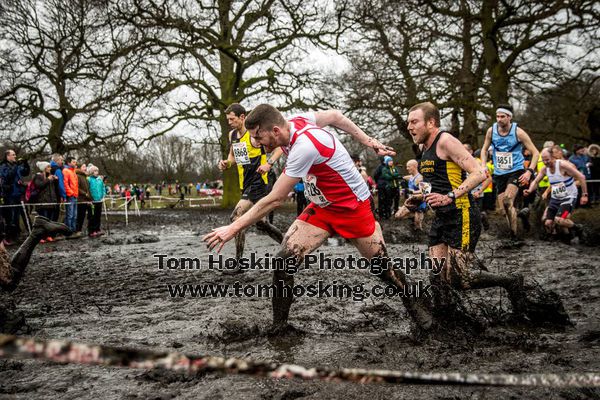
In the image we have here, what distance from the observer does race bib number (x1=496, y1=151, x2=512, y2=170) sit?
7721 millimetres

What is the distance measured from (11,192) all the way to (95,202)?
199 centimetres

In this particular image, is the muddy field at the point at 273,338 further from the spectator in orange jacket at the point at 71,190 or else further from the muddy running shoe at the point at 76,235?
the muddy running shoe at the point at 76,235

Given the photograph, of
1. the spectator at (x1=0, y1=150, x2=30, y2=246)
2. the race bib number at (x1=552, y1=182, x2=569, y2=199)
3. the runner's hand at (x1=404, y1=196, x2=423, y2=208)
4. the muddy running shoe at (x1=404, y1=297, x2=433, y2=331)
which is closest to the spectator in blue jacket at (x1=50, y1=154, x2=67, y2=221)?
the spectator at (x1=0, y1=150, x2=30, y2=246)

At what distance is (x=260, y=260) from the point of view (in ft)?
25.3

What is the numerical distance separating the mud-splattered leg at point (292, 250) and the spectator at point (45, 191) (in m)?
9.86

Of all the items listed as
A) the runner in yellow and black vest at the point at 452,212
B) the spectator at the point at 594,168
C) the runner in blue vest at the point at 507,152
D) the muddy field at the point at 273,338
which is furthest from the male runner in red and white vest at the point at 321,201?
the spectator at the point at 594,168

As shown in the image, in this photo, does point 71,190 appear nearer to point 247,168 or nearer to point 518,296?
point 247,168

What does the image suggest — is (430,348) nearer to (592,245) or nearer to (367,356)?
(367,356)

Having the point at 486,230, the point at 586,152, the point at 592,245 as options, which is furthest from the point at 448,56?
the point at 592,245

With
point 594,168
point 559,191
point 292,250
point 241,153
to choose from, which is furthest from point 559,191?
point 594,168

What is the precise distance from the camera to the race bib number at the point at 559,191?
853 cm

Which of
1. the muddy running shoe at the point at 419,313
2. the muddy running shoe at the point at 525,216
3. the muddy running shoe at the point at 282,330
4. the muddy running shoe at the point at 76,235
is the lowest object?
the muddy running shoe at the point at 76,235

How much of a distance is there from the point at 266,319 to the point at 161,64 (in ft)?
49.0

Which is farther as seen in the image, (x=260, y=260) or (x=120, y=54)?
(x=120, y=54)
